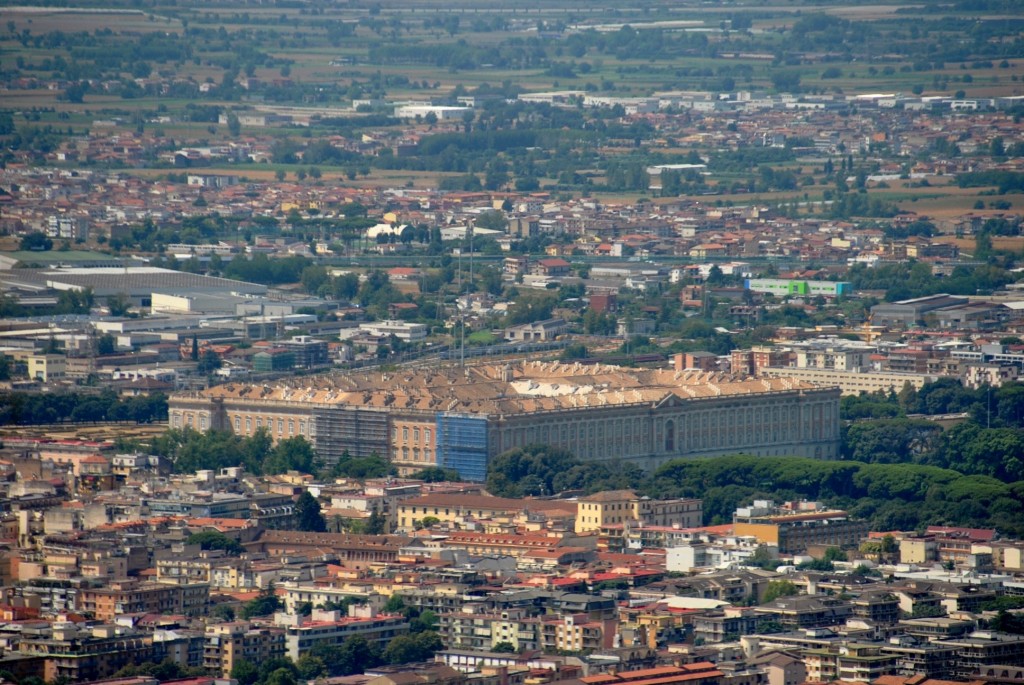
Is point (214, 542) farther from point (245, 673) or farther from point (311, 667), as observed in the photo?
point (245, 673)

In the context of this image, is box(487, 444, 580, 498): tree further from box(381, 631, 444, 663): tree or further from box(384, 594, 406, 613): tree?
box(381, 631, 444, 663): tree

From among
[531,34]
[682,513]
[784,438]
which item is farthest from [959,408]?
[531,34]

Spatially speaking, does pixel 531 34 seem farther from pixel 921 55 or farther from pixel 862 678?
pixel 862 678

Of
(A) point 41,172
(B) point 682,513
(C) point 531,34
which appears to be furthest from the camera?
(C) point 531,34

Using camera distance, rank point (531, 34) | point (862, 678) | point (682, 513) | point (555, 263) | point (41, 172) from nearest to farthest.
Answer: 1. point (862, 678)
2. point (682, 513)
3. point (555, 263)
4. point (41, 172)
5. point (531, 34)

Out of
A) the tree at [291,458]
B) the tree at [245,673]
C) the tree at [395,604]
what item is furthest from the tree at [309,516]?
the tree at [245,673]

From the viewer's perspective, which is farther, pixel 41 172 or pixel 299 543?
pixel 41 172

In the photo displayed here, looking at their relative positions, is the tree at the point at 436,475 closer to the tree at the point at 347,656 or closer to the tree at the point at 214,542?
the tree at the point at 214,542

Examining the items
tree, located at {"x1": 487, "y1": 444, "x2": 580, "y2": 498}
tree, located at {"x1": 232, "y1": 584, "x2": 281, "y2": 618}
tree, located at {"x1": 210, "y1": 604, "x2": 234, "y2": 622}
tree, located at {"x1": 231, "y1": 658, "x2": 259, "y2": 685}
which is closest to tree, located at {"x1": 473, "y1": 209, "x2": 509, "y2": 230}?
tree, located at {"x1": 487, "y1": 444, "x2": 580, "y2": 498}
